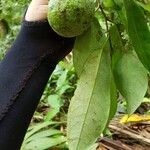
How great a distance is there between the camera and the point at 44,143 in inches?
80.2

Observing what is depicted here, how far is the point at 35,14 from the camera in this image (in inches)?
44.6

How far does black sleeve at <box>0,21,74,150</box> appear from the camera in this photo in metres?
1.21

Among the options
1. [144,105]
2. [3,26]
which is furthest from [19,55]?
[3,26]

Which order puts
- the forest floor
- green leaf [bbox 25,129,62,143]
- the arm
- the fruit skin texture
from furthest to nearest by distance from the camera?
1. green leaf [bbox 25,129,62,143]
2. the forest floor
3. the arm
4. the fruit skin texture

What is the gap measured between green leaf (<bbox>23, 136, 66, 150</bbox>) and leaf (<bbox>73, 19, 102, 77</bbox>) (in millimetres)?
1210

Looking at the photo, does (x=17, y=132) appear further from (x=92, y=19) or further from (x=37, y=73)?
(x=92, y=19)

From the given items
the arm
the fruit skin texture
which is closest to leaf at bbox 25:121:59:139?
the arm

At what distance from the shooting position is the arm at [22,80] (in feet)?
3.96

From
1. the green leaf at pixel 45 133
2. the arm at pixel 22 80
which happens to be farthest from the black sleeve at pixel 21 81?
the green leaf at pixel 45 133

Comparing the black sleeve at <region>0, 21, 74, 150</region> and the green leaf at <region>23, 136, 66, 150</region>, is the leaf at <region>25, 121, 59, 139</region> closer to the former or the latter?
the green leaf at <region>23, 136, 66, 150</region>

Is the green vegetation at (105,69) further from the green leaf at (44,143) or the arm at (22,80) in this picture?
the green leaf at (44,143)

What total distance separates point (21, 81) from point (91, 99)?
452 mm

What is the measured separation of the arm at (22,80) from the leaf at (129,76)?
1.19ft

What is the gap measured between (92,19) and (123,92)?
0.45 ft
